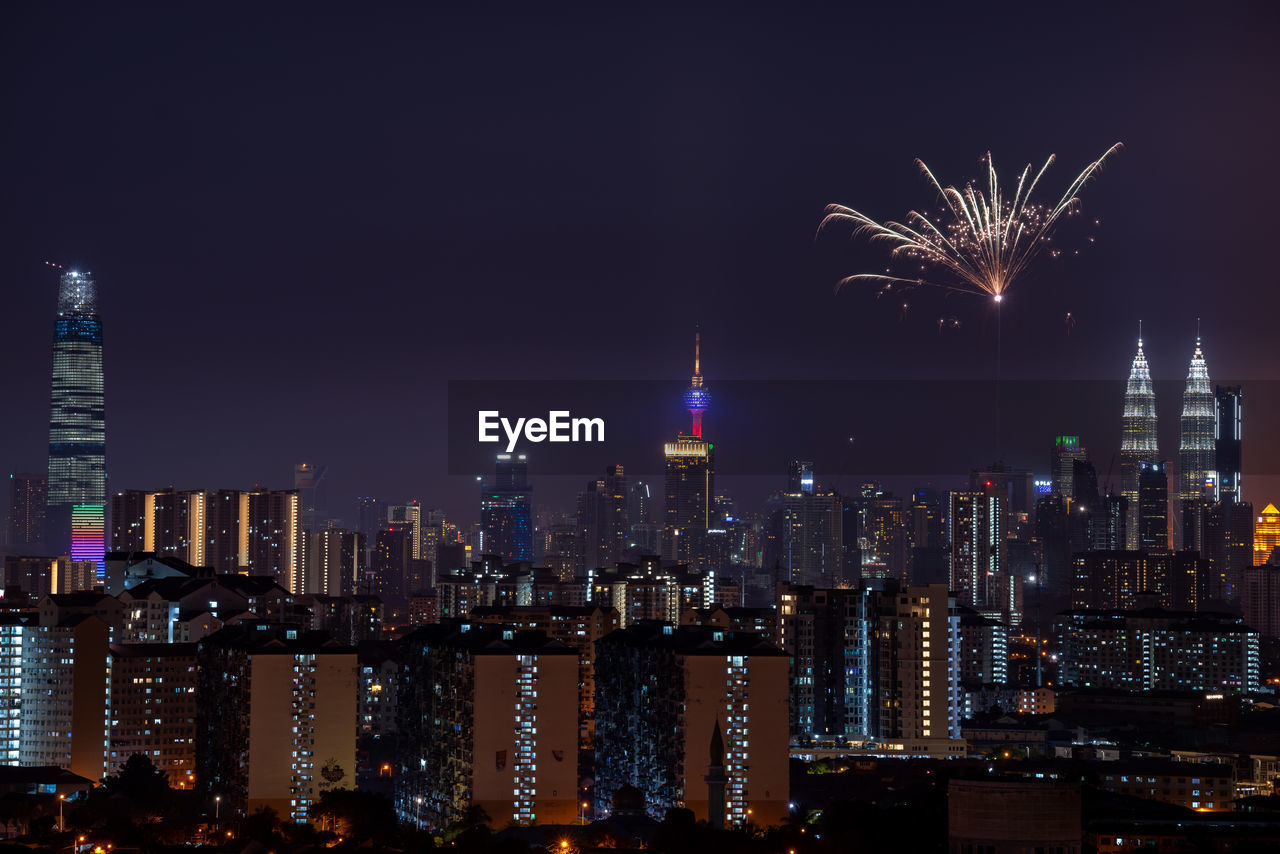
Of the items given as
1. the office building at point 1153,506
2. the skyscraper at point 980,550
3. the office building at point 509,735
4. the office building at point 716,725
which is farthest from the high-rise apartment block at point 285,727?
the office building at point 1153,506

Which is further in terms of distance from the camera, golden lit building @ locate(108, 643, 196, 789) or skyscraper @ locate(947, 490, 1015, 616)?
skyscraper @ locate(947, 490, 1015, 616)

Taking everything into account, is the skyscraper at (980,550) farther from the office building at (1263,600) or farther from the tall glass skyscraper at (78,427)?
the tall glass skyscraper at (78,427)

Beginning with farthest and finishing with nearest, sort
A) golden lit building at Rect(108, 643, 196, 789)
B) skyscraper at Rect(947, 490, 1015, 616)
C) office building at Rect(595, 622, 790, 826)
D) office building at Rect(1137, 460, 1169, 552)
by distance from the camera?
1. office building at Rect(1137, 460, 1169, 552)
2. skyscraper at Rect(947, 490, 1015, 616)
3. golden lit building at Rect(108, 643, 196, 789)
4. office building at Rect(595, 622, 790, 826)

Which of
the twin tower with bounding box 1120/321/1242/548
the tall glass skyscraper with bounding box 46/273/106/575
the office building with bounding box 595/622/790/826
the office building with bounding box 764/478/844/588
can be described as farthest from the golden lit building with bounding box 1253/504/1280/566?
the office building with bounding box 595/622/790/826

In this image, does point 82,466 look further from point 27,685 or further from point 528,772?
point 528,772

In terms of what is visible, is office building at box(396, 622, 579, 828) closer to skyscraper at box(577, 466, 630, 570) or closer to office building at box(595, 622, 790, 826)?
office building at box(595, 622, 790, 826)

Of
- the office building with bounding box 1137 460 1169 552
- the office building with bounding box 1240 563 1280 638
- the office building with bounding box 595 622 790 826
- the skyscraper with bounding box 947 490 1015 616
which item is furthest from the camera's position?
the office building with bounding box 1137 460 1169 552

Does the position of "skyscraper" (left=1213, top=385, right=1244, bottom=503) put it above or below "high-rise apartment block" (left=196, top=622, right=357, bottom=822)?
above

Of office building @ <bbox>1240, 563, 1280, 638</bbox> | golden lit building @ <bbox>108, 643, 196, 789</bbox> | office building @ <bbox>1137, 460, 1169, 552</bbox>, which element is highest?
office building @ <bbox>1137, 460, 1169, 552</bbox>
